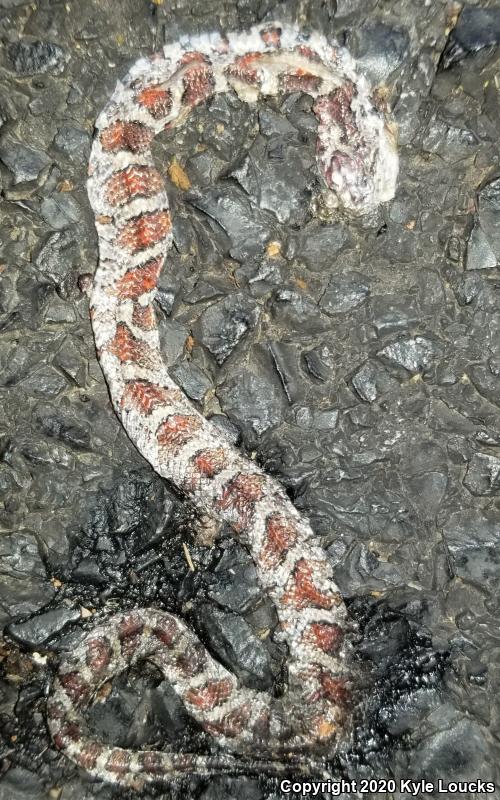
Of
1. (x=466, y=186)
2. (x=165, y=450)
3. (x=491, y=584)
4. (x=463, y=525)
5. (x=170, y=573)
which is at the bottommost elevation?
(x=491, y=584)

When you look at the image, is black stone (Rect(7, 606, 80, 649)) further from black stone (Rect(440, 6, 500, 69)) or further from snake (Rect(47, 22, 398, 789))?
black stone (Rect(440, 6, 500, 69))

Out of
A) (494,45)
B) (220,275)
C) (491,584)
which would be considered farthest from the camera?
(220,275)

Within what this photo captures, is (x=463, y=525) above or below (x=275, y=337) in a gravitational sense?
below

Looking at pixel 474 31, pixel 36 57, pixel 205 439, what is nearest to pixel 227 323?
pixel 205 439

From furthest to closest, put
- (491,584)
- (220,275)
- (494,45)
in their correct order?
(220,275) < (491,584) < (494,45)

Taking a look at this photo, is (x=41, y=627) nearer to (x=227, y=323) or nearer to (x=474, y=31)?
(x=227, y=323)

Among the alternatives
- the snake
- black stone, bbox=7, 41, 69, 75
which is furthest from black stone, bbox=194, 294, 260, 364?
black stone, bbox=7, 41, 69, 75

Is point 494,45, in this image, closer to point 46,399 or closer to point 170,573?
point 46,399

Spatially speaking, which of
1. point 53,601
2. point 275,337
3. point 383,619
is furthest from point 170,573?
point 275,337
